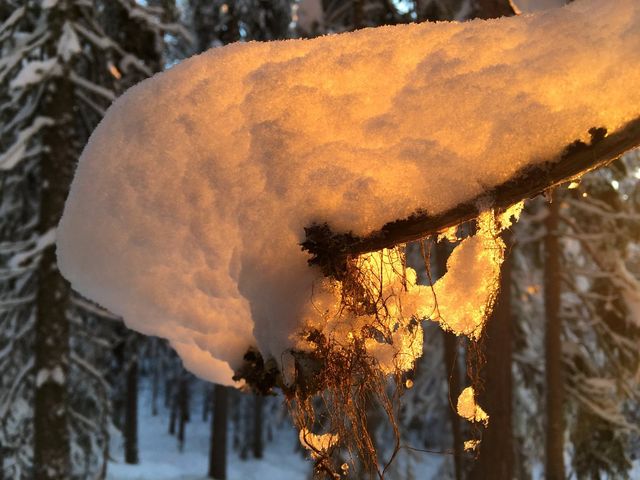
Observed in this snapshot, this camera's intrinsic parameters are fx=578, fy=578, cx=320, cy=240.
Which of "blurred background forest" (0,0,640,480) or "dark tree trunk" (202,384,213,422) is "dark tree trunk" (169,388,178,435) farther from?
"blurred background forest" (0,0,640,480)

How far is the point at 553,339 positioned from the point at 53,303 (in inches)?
297

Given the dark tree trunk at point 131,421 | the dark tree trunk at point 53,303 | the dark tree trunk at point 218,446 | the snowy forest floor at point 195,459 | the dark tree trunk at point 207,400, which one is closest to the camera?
the dark tree trunk at point 53,303

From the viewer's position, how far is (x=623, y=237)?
946 centimetres

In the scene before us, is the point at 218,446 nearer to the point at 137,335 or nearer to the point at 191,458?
the point at 137,335

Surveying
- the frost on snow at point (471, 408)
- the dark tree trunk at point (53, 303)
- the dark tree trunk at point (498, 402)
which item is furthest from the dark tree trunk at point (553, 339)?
the dark tree trunk at point (53, 303)

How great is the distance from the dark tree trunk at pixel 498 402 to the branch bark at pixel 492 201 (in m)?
4.52

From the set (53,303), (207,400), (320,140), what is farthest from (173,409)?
(320,140)

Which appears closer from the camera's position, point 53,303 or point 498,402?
point 498,402

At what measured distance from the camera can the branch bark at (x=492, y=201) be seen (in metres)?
1.98

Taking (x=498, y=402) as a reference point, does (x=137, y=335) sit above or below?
above

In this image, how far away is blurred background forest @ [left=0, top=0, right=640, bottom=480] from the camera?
25.7 ft

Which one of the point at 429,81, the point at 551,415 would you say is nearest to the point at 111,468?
the point at 551,415

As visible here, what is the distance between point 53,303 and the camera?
26.3ft

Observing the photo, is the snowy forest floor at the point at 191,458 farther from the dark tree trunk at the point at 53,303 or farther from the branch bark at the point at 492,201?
the branch bark at the point at 492,201
